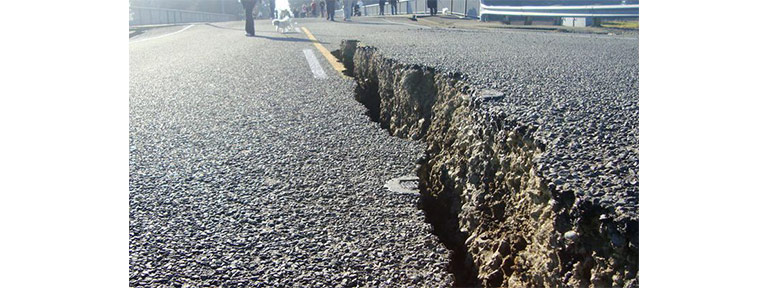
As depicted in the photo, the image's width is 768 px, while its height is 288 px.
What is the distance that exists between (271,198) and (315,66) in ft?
12.7

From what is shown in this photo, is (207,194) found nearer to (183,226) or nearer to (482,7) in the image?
(183,226)

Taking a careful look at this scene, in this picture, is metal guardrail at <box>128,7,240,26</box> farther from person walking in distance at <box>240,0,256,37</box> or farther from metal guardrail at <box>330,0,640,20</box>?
metal guardrail at <box>330,0,640,20</box>

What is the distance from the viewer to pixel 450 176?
243 centimetres

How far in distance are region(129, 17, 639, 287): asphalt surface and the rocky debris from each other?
16 millimetres

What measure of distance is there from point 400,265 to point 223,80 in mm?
3712

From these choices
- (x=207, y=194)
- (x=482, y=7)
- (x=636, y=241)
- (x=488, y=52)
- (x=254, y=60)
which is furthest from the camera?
(x=482, y=7)

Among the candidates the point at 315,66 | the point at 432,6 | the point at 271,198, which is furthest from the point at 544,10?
the point at 271,198

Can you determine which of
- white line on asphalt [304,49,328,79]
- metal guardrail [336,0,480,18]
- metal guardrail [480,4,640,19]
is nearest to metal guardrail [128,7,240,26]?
metal guardrail [336,0,480,18]

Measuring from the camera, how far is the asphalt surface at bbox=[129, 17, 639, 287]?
5.70 ft

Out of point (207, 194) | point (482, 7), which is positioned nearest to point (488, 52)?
point (207, 194)

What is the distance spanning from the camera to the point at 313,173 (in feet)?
8.49

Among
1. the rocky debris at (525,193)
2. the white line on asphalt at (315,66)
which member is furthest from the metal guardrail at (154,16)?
the rocky debris at (525,193)

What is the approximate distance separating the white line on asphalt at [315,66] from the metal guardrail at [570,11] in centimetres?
864

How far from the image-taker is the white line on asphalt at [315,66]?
534cm
